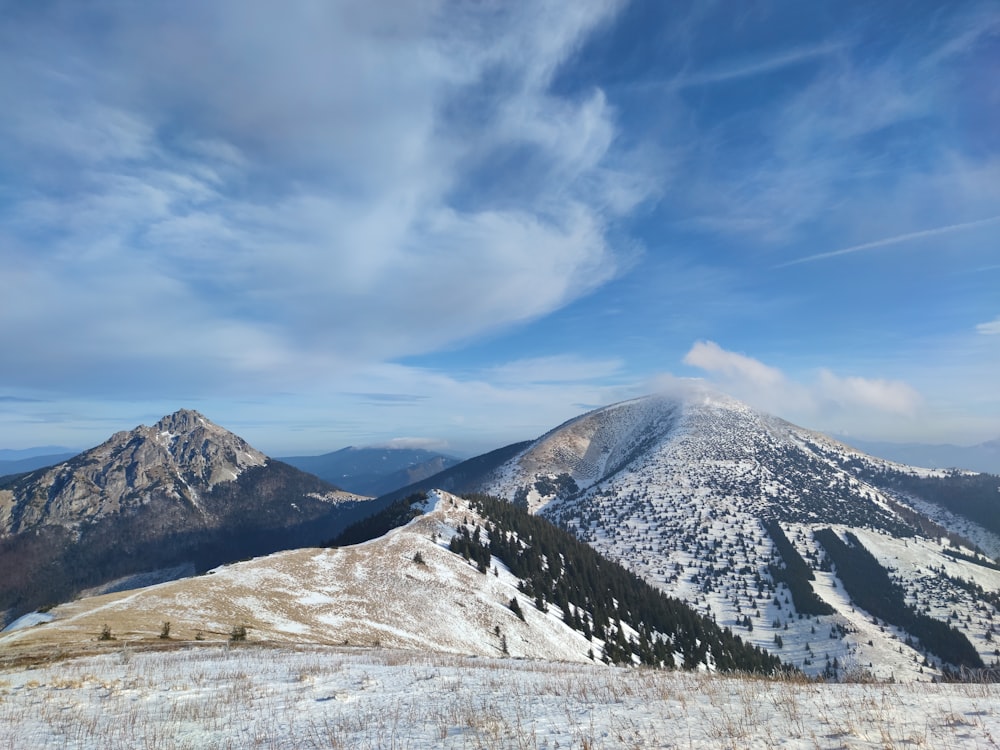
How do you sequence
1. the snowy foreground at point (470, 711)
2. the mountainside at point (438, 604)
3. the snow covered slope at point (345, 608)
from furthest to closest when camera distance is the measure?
1. the mountainside at point (438, 604)
2. the snow covered slope at point (345, 608)
3. the snowy foreground at point (470, 711)

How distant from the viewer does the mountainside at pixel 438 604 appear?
1483 inches

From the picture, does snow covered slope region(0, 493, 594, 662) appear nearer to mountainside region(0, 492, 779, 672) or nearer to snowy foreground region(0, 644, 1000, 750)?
mountainside region(0, 492, 779, 672)

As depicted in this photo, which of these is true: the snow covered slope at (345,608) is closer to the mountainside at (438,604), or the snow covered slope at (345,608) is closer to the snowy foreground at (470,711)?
the mountainside at (438,604)

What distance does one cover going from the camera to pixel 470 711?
11914mm

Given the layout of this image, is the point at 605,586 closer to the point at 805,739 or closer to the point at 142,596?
the point at 142,596

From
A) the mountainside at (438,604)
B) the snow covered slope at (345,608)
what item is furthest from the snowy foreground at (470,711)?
the mountainside at (438,604)

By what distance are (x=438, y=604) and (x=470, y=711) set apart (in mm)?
52895

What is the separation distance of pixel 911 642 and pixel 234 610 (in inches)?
8540

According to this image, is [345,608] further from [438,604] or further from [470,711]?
[470,711]

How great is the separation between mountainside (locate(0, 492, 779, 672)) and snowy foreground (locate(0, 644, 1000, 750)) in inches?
626

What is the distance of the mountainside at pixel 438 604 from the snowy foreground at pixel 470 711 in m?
15.9

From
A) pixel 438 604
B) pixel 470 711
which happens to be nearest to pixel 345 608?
pixel 438 604

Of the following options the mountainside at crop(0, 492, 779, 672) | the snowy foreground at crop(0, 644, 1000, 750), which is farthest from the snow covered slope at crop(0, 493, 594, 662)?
the snowy foreground at crop(0, 644, 1000, 750)

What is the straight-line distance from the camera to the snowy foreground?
30.7ft
